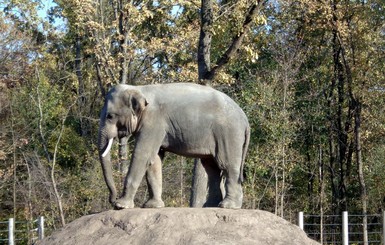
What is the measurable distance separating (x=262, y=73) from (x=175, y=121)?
16783mm

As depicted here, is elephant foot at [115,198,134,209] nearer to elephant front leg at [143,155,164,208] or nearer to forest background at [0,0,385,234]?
elephant front leg at [143,155,164,208]

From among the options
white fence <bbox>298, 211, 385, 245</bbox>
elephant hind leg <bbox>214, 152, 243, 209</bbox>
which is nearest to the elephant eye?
elephant hind leg <bbox>214, 152, 243, 209</bbox>

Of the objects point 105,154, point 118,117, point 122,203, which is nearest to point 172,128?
point 118,117

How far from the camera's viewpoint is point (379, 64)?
983 inches

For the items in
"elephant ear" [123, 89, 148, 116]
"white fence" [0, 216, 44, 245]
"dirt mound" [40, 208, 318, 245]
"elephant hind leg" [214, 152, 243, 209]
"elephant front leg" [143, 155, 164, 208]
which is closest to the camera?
"dirt mound" [40, 208, 318, 245]

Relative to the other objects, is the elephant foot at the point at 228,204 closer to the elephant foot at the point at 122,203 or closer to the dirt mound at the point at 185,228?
the dirt mound at the point at 185,228

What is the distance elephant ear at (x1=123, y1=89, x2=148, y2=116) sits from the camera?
10.4 m

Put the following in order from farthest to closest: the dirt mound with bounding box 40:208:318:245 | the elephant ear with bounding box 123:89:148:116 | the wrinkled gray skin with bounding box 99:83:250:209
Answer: the wrinkled gray skin with bounding box 99:83:250:209 < the elephant ear with bounding box 123:89:148:116 < the dirt mound with bounding box 40:208:318:245

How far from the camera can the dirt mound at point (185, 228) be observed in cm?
991

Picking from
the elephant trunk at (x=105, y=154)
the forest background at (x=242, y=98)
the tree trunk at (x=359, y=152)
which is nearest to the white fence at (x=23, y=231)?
the forest background at (x=242, y=98)

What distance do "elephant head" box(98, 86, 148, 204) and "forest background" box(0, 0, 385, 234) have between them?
1072 centimetres

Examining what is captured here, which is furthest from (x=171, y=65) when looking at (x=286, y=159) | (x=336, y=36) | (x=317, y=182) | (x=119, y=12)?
(x=317, y=182)

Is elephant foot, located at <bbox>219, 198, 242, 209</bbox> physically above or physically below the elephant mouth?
below

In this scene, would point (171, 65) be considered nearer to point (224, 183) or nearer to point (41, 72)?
point (41, 72)
